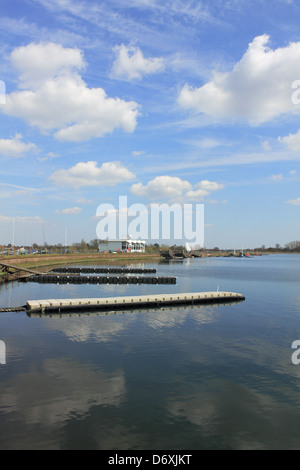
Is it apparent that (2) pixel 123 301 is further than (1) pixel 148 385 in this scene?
Yes

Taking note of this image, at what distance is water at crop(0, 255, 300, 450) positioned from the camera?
51.2 ft

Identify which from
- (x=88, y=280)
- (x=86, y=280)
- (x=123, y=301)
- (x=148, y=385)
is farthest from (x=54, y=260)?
(x=148, y=385)

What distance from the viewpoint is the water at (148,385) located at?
15617mm

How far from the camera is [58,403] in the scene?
723 inches

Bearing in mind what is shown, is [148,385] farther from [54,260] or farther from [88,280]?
[54,260]

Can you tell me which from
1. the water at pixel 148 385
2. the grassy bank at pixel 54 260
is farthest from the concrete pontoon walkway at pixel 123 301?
the grassy bank at pixel 54 260

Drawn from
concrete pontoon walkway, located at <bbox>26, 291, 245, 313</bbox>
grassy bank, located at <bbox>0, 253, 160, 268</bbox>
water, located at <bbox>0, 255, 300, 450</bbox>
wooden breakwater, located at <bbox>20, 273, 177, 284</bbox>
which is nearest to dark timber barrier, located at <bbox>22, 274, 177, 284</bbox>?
wooden breakwater, located at <bbox>20, 273, 177, 284</bbox>

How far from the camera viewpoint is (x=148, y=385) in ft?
68.6

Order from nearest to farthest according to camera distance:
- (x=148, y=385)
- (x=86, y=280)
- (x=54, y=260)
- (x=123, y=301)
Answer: (x=148, y=385) < (x=123, y=301) < (x=86, y=280) < (x=54, y=260)

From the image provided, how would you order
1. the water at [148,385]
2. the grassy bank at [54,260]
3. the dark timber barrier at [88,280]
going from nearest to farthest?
the water at [148,385], the dark timber barrier at [88,280], the grassy bank at [54,260]

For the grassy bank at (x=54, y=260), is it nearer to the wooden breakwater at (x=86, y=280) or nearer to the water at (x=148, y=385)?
the wooden breakwater at (x=86, y=280)
